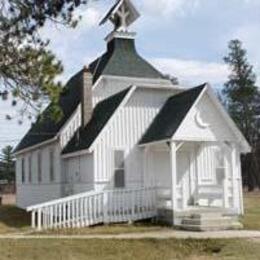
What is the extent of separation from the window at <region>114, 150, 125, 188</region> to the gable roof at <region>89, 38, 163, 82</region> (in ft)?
20.2

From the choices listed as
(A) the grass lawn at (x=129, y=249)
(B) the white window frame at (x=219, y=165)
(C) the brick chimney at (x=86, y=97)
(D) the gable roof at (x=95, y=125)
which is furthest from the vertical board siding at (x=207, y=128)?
(A) the grass lawn at (x=129, y=249)

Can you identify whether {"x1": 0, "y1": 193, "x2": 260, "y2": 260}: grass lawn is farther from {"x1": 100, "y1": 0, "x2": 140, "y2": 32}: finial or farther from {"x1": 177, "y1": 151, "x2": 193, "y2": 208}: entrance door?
{"x1": 100, "y1": 0, "x2": 140, "y2": 32}: finial

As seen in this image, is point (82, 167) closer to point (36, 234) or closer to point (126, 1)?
point (36, 234)

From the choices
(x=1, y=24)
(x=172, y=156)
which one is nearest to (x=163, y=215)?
(x=172, y=156)

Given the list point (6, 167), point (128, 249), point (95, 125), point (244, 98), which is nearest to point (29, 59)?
point (128, 249)

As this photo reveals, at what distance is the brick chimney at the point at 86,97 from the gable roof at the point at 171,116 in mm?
3206

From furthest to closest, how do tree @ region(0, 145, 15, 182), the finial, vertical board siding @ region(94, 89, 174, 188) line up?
tree @ region(0, 145, 15, 182) < the finial < vertical board siding @ region(94, 89, 174, 188)

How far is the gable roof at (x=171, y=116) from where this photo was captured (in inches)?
916

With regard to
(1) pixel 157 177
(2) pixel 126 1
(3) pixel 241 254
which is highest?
(2) pixel 126 1

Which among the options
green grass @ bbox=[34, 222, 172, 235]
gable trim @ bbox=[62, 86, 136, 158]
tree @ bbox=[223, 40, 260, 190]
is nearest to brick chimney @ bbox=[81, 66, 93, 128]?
gable trim @ bbox=[62, 86, 136, 158]

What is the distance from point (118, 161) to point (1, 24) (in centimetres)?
1224

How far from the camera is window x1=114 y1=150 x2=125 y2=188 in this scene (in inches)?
965

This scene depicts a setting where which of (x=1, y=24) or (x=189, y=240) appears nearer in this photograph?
(x=1, y=24)

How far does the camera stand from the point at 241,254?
15586mm
